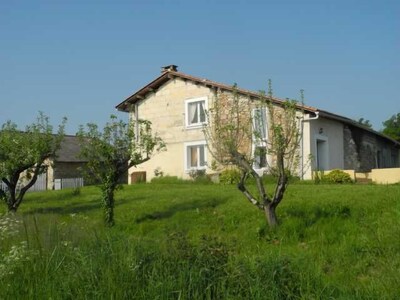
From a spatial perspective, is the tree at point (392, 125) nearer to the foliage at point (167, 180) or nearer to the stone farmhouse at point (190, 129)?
the stone farmhouse at point (190, 129)

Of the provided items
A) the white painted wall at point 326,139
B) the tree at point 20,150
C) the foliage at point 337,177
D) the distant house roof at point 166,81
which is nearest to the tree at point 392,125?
the distant house roof at point 166,81

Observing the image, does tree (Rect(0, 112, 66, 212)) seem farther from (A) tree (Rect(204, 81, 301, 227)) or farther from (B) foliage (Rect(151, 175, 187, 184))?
(B) foliage (Rect(151, 175, 187, 184))

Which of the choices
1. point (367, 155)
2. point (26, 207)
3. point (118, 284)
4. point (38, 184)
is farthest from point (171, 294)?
point (38, 184)

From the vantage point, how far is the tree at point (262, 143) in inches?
421

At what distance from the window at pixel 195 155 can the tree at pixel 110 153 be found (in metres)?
13.3

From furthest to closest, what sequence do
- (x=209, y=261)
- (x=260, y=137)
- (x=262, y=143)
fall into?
(x=262, y=143) → (x=260, y=137) → (x=209, y=261)

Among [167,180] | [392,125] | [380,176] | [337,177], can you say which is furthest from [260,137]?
[392,125]

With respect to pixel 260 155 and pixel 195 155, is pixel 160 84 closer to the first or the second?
pixel 195 155

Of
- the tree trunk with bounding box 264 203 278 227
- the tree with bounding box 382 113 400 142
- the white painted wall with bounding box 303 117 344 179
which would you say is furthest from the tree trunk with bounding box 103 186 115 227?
the tree with bounding box 382 113 400 142

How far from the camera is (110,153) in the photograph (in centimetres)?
1354

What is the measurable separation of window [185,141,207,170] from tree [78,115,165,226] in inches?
525

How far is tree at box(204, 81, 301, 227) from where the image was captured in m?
10.7

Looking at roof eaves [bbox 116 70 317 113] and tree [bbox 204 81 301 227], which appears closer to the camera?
tree [bbox 204 81 301 227]

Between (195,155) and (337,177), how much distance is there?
8683mm
